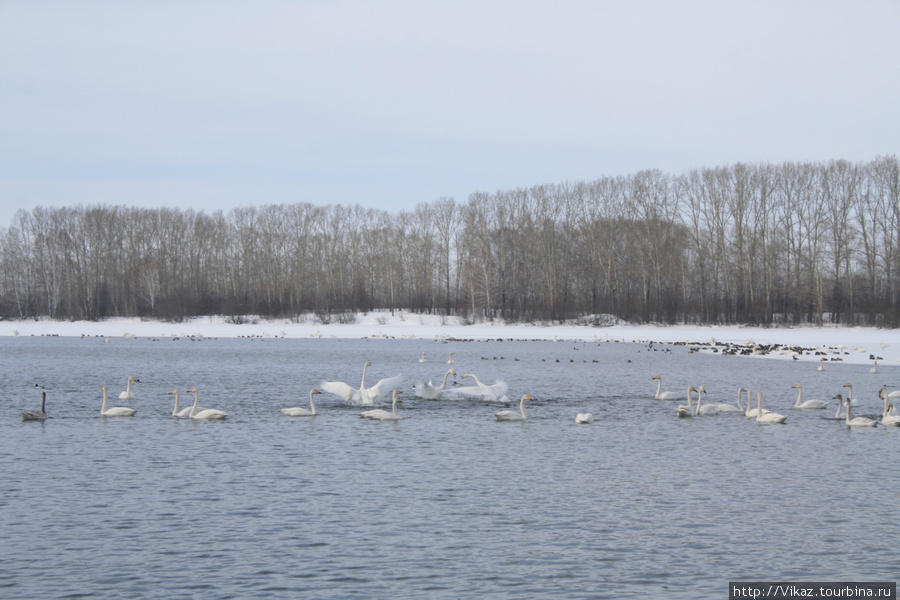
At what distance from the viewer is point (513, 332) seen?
60.6 metres

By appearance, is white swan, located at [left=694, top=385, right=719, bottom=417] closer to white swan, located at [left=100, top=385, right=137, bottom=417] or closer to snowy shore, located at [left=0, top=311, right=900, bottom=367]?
white swan, located at [left=100, top=385, right=137, bottom=417]

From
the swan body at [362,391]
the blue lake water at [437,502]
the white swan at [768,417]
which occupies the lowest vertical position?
the blue lake water at [437,502]

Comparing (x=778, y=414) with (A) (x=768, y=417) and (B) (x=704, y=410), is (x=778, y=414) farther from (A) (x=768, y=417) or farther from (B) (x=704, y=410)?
(B) (x=704, y=410)

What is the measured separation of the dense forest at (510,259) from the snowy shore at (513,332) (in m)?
2.87

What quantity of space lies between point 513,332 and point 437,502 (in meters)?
50.7

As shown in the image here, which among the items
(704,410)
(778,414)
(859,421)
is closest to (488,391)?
(704,410)

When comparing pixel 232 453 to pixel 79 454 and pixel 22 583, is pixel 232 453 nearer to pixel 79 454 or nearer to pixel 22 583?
pixel 79 454

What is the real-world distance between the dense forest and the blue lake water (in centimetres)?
4427

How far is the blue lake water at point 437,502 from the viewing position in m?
7.53

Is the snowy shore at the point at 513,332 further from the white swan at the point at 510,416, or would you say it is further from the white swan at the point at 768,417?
the white swan at the point at 510,416

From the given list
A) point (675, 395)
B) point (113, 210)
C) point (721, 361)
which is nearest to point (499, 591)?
point (675, 395)

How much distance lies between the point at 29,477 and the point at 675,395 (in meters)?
15.5

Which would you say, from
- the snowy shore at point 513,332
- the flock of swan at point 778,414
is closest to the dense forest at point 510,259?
the snowy shore at point 513,332

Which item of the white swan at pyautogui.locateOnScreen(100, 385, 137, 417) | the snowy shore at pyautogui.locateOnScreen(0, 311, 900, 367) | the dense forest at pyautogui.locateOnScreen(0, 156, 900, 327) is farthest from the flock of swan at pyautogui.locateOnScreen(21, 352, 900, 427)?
the dense forest at pyautogui.locateOnScreen(0, 156, 900, 327)
